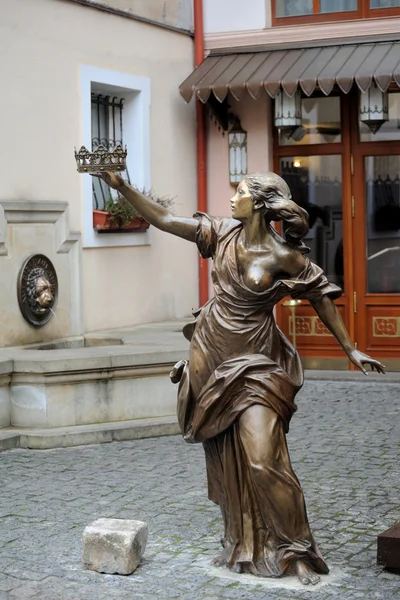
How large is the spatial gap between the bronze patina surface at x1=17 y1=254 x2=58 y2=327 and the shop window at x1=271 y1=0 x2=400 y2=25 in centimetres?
424

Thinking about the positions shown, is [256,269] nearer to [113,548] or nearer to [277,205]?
[277,205]

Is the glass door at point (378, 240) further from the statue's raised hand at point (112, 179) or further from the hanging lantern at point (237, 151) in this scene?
the statue's raised hand at point (112, 179)

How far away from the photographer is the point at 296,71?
460 inches

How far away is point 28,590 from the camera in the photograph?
17.3 feet

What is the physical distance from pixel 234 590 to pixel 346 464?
115 inches

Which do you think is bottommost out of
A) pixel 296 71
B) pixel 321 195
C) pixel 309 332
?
pixel 309 332

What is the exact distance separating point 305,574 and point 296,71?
291 inches

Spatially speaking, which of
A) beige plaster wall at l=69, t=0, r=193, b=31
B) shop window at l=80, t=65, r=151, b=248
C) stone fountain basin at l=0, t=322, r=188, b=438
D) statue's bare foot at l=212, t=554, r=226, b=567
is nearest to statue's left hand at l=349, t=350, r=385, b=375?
statue's bare foot at l=212, t=554, r=226, b=567

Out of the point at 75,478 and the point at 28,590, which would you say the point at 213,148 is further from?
the point at 28,590

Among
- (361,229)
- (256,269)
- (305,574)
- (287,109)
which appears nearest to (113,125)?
(287,109)

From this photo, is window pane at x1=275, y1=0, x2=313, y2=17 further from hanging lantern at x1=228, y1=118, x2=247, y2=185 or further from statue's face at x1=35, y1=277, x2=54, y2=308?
statue's face at x1=35, y1=277, x2=54, y2=308

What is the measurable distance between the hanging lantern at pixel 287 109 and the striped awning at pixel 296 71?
A: 1.06ft

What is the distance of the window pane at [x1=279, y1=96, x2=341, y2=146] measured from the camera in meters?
12.5

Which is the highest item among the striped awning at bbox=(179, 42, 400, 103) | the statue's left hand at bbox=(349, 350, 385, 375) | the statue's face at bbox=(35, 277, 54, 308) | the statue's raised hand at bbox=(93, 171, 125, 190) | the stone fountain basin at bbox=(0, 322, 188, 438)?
the striped awning at bbox=(179, 42, 400, 103)
